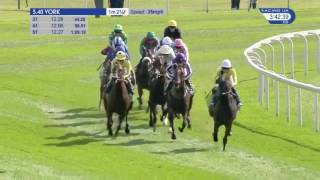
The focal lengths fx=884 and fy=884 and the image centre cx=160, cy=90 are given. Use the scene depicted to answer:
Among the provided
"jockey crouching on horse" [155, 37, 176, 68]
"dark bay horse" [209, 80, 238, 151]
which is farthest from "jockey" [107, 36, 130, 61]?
"dark bay horse" [209, 80, 238, 151]

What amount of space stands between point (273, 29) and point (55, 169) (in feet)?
110

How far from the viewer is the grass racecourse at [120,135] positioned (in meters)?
16.2

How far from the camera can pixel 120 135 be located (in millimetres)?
20141

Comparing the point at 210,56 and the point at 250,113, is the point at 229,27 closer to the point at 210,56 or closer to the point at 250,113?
the point at 210,56

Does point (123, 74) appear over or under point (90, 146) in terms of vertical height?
over

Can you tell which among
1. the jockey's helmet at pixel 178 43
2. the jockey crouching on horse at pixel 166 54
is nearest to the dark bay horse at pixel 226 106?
the jockey crouching on horse at pixel 166 54

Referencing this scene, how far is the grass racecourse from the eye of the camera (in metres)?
16.2

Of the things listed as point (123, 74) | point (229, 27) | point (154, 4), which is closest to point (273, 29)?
point (229, 27)

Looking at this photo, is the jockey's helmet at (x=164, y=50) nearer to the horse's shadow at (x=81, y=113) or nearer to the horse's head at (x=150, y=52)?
the horse's head at (x=150, y=52)

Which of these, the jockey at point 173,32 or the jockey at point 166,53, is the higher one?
the jockey at point 173,32

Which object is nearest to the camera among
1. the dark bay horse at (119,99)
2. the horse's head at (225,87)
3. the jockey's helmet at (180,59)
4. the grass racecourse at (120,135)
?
the grass racecourse at (120,135)

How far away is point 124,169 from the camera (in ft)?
52.9
